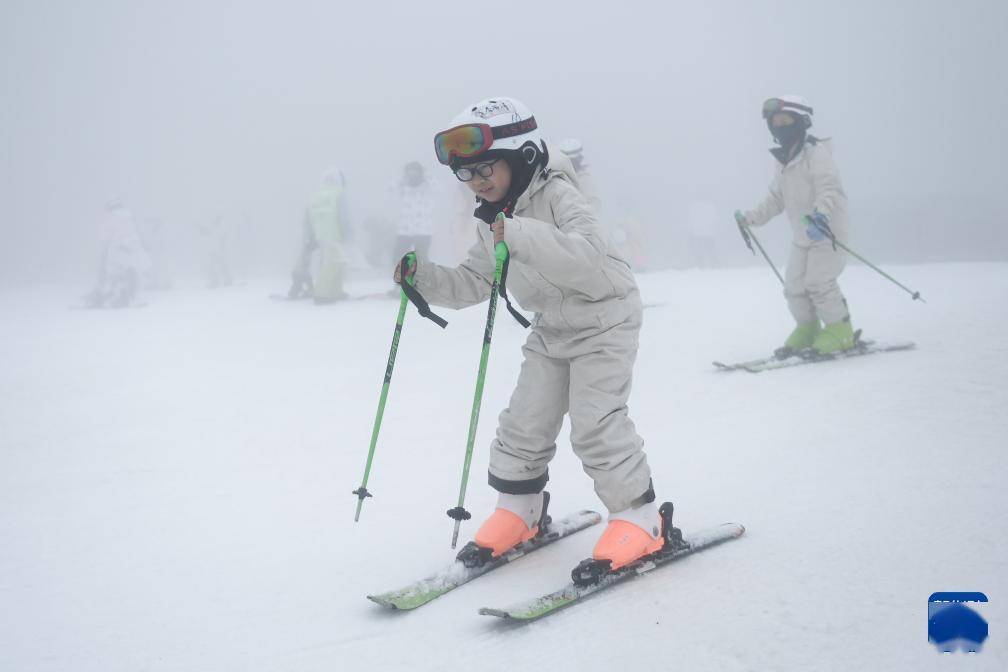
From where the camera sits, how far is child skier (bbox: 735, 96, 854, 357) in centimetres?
555

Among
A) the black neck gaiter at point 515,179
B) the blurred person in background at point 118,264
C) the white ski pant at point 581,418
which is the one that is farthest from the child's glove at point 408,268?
the blurred person in background at point 118,264

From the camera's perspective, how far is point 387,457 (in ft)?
13.6

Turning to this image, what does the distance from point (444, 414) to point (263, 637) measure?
2.78 metres

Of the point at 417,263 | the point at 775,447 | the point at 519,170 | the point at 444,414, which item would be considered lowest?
the point at 444,414

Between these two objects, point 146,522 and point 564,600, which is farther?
point 146,522

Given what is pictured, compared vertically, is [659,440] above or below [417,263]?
below

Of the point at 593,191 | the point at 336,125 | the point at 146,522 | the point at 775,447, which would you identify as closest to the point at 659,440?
the point at 775,447

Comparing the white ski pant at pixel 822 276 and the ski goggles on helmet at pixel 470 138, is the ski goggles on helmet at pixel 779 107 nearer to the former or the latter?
the white ski pant at pixel 822 276

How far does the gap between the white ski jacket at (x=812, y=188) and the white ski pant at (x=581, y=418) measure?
339cm

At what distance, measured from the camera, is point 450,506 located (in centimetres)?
335

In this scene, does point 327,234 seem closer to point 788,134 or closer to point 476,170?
point 788,134

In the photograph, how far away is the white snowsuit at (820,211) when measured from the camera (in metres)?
5.57

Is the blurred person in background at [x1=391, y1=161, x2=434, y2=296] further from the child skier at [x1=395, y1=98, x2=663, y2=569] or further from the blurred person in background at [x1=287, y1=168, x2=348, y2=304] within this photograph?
the child skier at [x1=395, y1=98, x2=663, y2=569]

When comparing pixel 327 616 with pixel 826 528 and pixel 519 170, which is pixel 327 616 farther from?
pixel 826 528
